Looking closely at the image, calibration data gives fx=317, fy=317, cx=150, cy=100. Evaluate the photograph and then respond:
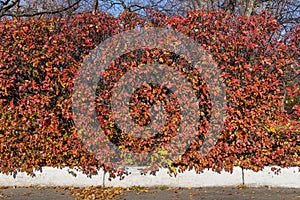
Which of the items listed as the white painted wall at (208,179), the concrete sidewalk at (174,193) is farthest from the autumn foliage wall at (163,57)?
the concrete sidewalk at (174,193)

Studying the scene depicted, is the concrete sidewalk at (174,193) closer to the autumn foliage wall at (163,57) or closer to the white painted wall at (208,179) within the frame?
the white painted wall at (208,179)

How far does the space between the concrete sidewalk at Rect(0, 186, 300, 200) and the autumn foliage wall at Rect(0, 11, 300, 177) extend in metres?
0.37

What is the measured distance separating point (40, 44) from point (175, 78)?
2.24 m

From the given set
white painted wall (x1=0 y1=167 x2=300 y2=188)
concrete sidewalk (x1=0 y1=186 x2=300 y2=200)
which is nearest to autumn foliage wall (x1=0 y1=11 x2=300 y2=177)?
white painted wall (x1=0 y1=167 x2=300 y2=188)

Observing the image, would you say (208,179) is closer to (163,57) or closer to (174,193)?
(174,193)

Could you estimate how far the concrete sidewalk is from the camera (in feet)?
15.4

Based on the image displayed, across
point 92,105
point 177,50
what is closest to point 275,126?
point 177,50

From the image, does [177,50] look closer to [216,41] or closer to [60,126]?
[216,41]

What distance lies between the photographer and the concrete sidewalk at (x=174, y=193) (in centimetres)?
469

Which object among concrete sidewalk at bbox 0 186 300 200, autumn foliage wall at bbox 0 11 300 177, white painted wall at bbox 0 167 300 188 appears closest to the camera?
concrete sidewalk at bbox 0 186 300 200

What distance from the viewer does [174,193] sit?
4.93 m

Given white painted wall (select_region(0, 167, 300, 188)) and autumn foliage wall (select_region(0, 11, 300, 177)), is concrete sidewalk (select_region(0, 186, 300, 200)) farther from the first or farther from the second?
autumn foliage wall (select_region(0, 11, 300, 177))

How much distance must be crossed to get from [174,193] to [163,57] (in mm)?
2146

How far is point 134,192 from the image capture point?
5.02 m
